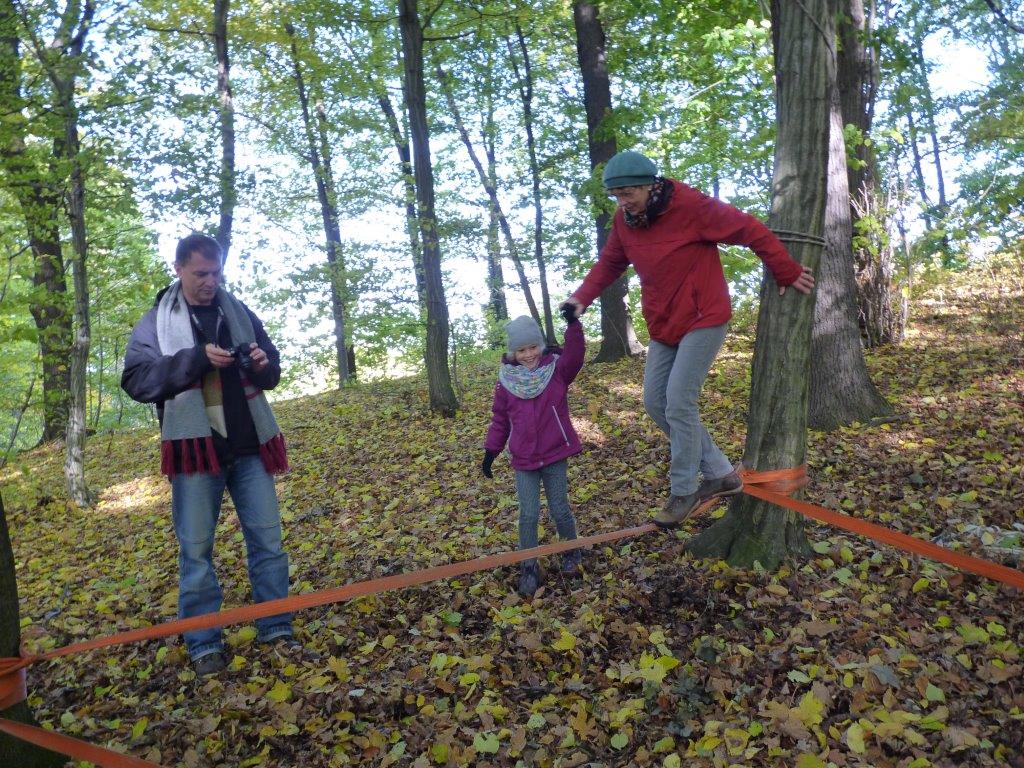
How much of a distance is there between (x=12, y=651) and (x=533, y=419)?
2.81 meters

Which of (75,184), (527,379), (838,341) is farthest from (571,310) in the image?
(75,184)

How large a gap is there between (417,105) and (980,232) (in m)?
8.47

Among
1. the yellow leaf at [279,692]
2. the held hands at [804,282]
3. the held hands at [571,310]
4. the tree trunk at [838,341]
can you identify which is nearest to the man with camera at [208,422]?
the yellow leaf at [279,692]

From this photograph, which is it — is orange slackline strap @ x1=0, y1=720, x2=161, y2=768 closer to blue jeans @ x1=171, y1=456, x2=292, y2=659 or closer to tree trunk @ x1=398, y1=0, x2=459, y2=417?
blue jeans @ x1=171, y1=456, x2=292, y2=659

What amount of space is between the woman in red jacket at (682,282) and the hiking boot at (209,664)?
2547 mm

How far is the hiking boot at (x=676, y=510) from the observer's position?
404 centimetres

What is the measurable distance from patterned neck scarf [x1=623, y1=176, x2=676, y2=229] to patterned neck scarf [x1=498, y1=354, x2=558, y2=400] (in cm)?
106

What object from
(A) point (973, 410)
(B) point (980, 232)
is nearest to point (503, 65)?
(B) point (980, 232)

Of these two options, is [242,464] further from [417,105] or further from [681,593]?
[417,105]

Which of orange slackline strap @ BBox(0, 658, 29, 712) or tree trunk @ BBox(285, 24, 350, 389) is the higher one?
tree trunk @ BBox(285, 24, 350, 389)

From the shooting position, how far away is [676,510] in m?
4.06

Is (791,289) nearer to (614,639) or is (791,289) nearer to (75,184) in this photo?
(614,639)

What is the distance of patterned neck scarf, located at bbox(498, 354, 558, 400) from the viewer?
4430 millimetres

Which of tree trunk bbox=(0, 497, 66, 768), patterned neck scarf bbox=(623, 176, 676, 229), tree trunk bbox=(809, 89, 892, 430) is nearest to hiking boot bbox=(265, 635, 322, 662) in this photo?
tree trunk bbox=(0, 497, 66, 768)
